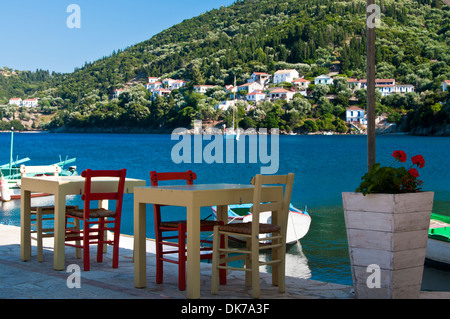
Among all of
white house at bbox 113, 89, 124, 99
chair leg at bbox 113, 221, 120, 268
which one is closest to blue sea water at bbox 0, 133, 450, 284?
chair leg at bbox 113, 221, 120, 268

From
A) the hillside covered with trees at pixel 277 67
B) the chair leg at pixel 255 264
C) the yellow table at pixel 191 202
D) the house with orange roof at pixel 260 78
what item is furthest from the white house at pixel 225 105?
the chair leg at pixel 255 264

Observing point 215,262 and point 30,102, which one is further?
point 30,102

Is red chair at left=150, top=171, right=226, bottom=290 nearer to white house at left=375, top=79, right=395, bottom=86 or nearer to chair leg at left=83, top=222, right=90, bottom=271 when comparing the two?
chair leg at left=83, top=222, right=90, bottom=271

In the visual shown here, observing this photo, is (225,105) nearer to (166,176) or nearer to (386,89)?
(386,89)

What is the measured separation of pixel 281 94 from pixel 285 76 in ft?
46.9

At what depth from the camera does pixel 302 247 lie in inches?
513

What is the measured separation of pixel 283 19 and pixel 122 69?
57179 mm

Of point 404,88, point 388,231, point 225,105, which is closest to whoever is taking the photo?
point 388,231

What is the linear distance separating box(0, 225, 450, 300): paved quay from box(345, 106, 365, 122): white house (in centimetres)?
11361

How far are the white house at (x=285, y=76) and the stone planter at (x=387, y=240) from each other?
441 feet

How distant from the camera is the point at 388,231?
137 inches

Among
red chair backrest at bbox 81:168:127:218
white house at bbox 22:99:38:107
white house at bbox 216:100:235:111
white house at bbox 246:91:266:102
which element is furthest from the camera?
white house at bbox 22:99:38:107

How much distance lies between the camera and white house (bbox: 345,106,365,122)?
115 metres

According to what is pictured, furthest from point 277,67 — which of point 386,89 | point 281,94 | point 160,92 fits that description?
point 386,89
